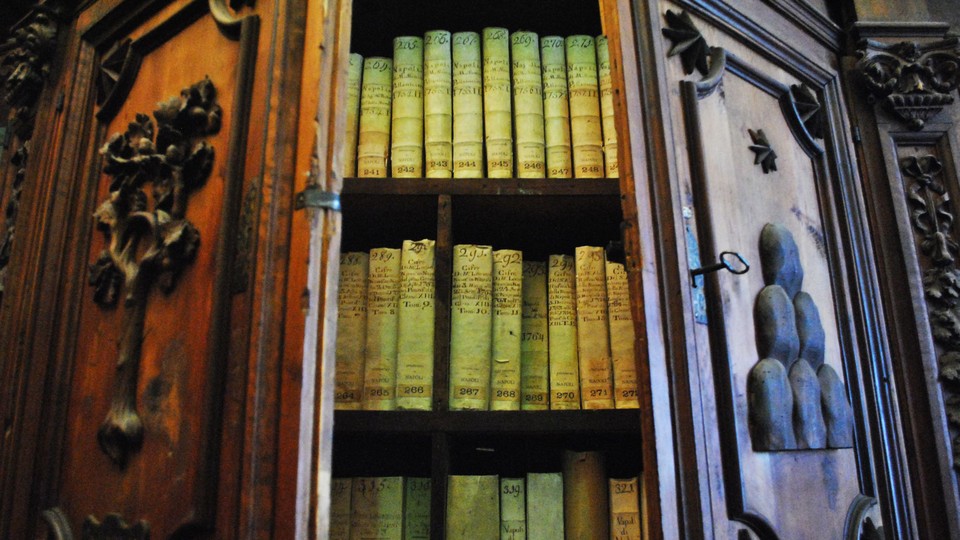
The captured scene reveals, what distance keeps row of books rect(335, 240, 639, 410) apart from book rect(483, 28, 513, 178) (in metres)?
0.14

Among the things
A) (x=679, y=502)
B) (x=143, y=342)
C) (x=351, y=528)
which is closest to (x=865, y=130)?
(x=679, y=502)

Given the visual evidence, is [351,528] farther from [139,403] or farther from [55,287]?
[55,287]

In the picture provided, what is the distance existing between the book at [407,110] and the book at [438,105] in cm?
1

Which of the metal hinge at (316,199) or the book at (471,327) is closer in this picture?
the metal hinge at (316,199)

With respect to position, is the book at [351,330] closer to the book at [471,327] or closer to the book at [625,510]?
the book at [471,327]

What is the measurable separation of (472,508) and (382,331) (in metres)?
0.30

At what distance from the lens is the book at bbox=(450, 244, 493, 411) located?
1.07 meters

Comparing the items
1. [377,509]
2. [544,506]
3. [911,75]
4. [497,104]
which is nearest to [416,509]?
[377,509]

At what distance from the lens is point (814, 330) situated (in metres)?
1.01

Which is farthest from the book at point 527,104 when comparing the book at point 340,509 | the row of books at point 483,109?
the book at point 340,509

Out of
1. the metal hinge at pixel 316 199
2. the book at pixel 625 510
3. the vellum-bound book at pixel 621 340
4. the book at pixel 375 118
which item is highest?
the book at pixel 375 118

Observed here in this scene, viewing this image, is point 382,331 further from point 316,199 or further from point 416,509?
point 316,199

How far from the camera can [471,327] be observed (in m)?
1.10

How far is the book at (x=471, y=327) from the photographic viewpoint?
3.51ft
